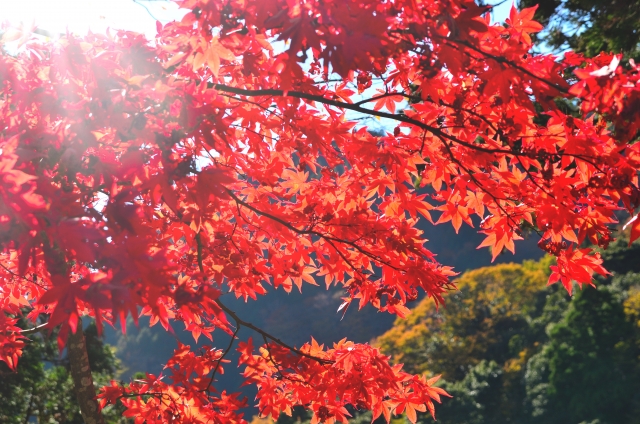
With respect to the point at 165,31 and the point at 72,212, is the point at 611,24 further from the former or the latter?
the point at 72,212

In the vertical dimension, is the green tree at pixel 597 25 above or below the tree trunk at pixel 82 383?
above

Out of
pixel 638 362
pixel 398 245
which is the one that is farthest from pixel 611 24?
pixel 638 362

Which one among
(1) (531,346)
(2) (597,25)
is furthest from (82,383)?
(1) (531,346)

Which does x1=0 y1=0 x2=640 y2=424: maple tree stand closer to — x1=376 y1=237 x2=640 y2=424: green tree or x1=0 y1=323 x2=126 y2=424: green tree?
x1=0 y1=323 x2=126 y2=424: green tree

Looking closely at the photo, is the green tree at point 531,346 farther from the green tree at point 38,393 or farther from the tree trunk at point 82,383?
the tree trunk at point 82,383

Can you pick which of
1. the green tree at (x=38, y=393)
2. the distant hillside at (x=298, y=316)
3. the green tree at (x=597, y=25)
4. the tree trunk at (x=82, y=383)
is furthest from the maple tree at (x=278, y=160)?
the distant hillside at (x=298, y=316)

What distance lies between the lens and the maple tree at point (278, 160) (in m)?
1.60

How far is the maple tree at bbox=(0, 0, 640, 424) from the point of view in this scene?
5.24ft

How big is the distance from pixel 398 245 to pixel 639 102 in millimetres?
1316

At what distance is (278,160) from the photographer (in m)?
2.84

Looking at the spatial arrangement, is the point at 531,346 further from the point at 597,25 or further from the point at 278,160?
the point at 278,160

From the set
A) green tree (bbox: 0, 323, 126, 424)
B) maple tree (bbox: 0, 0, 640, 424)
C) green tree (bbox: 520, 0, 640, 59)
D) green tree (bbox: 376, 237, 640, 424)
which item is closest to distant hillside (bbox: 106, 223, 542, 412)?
green tree (bbox: 376, 237, 640, 424)

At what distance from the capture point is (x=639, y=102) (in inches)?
64.5

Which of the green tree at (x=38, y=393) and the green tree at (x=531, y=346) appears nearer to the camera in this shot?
the green tree at (x=38, y=393)
